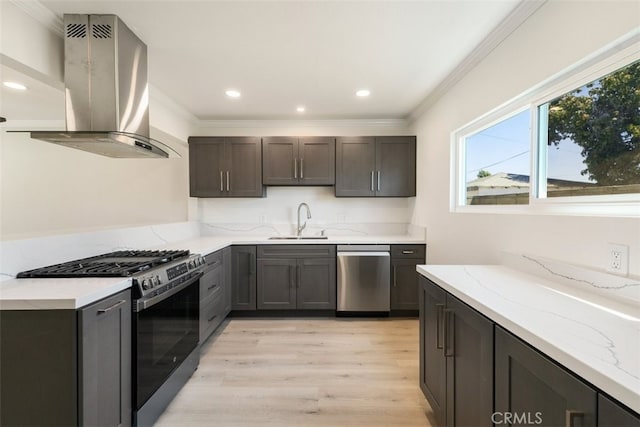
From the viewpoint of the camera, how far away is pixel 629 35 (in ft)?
3.88

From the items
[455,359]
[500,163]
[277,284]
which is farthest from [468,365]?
[277,284]

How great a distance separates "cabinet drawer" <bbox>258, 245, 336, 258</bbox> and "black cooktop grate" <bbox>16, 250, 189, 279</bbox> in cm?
128

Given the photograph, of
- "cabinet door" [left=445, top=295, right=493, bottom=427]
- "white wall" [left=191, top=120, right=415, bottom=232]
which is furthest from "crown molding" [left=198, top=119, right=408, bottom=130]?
"cabinet door" [left=445, top=295, right=493, bottom=427]

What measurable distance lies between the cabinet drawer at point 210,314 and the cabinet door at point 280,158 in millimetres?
1562

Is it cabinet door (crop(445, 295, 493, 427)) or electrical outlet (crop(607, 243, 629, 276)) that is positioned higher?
electrical outlet (crop(607, 243, 629, 276))

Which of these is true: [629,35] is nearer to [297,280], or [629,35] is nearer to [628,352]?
[628,352]

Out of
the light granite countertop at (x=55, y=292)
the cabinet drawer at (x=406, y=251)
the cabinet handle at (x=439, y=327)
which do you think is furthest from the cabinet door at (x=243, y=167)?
the cabinet handle at (x=439, y=327)

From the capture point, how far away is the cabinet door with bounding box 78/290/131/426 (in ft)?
4.08

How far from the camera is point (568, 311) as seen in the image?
1.07 meters

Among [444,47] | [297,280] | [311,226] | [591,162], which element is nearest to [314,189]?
[311,226]

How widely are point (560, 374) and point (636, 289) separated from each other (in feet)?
2.16

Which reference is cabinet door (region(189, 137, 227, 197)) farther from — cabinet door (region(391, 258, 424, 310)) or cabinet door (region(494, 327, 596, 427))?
cabinet door (region(494, 327, 596, 427))

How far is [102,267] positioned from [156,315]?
1.39 feet

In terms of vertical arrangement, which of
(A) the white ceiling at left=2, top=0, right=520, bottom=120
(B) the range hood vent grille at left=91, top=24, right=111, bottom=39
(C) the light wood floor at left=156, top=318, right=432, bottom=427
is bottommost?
(C) the light wood floor at left=156, top=318, right=432, bottom=427
